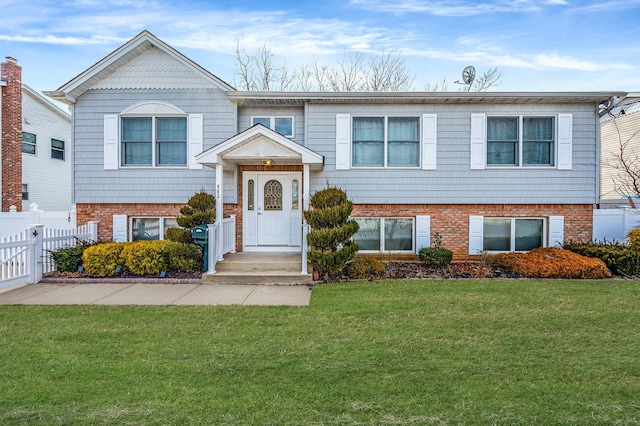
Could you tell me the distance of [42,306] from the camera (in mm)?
6762

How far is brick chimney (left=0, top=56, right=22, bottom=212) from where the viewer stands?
15.5m

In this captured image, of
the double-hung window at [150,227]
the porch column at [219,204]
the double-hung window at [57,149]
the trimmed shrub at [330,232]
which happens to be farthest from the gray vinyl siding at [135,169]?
the double-hung window at [57,149]

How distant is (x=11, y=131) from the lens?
1575 cm

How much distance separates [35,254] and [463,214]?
10.7 meters

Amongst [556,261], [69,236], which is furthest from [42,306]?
[556,261]

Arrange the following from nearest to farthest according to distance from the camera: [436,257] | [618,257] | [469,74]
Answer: [618,257] → [436,257] → [469,74]

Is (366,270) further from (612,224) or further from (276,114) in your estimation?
(612,224)

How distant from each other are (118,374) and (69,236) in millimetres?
7617

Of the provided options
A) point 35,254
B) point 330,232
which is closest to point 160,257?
point 35,254

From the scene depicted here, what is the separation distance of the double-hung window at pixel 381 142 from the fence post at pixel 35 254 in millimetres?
7918

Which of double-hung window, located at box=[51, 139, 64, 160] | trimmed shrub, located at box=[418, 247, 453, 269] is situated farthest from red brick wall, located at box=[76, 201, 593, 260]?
double-hung window, located at box=[51, 139, 64, 160]

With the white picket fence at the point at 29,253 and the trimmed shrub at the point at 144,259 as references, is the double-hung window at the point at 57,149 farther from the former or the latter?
the trimmed shrub at the point at 144,259

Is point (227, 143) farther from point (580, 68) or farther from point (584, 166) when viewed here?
point (580, 68)

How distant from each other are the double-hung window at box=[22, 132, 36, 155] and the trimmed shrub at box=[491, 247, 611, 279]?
19.3 meters
